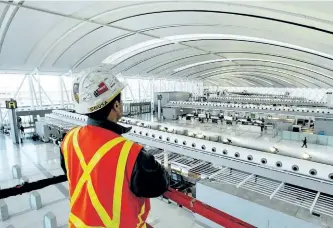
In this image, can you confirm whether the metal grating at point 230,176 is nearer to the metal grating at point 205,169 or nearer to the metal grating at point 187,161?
the metal grating at point 205,169

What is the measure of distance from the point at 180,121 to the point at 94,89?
20786mm

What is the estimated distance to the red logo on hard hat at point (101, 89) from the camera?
1498 mm

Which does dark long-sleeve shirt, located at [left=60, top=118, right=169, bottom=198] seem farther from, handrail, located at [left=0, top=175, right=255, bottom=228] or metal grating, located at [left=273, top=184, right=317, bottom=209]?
metal grating, located at [left=273, top=184, right=317, bottom=209]

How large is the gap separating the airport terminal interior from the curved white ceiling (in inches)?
2.9

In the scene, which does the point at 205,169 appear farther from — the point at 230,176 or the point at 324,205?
the point at 324,205

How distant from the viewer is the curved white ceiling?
33.3ft

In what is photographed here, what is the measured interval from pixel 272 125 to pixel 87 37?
15.7 meters

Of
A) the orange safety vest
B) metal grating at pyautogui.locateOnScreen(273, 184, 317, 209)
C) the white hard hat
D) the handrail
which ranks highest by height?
the white hard hat

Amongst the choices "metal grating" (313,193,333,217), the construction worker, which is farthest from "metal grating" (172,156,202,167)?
the construction worker

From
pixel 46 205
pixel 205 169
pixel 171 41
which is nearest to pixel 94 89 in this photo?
pixel 205 169

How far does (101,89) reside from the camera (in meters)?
1.51

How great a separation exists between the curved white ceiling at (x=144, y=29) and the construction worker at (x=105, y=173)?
988 centimetres

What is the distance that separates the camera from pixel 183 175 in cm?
577

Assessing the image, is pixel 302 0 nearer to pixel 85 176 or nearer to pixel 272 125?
pixel 85 176
